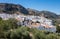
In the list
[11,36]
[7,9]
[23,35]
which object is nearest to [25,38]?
[23,35]

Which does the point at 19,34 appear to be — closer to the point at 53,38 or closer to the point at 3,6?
the point at 53,38

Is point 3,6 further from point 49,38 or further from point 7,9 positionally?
point 49,38

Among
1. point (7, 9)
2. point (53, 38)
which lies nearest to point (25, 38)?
point (53, 38)

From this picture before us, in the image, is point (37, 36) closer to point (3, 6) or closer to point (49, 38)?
point (49, 38)

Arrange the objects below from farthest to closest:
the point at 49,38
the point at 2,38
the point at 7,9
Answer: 1. the point at 7,9
2. the point at 49,38
3. the point at 2,38

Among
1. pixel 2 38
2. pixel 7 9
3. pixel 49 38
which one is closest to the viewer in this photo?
pixel 2 38

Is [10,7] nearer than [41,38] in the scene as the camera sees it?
No

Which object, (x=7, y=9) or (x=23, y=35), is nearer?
(x=23, y=35)

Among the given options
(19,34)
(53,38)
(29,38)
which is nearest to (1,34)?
(19,34)
